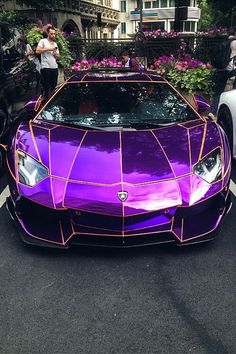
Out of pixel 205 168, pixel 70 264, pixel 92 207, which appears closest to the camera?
pixel 92 207

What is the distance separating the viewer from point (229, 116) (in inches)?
225

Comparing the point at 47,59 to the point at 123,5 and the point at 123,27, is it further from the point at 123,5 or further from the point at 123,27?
the point at 123,5

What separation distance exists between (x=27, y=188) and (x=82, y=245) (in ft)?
2.10

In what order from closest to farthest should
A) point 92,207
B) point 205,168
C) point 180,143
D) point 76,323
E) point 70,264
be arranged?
point 76,323
point 92,207
point 70,264
point 205,168
point 180,143

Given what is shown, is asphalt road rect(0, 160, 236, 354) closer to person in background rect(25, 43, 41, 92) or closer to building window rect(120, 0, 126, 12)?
person in background rect(25, 43, 41, 92)

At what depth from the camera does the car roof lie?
484 cm

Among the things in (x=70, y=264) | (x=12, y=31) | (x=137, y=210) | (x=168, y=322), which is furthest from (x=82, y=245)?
(x=12, y=31)

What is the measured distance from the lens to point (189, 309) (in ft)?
8.96

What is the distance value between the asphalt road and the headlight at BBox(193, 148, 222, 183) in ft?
1.96

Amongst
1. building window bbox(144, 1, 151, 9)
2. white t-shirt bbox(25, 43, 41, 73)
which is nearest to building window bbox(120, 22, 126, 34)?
building window bbox(144, 1, 151, 9)

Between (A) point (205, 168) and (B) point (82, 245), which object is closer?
(B) point (82, 245)

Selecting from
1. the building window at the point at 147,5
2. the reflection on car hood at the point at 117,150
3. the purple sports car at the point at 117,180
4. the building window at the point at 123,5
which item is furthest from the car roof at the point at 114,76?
the building window at the point at 123,5

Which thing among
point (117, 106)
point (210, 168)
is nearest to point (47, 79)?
point (117, 106)

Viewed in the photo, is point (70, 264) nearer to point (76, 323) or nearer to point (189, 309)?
point (76, 323)
